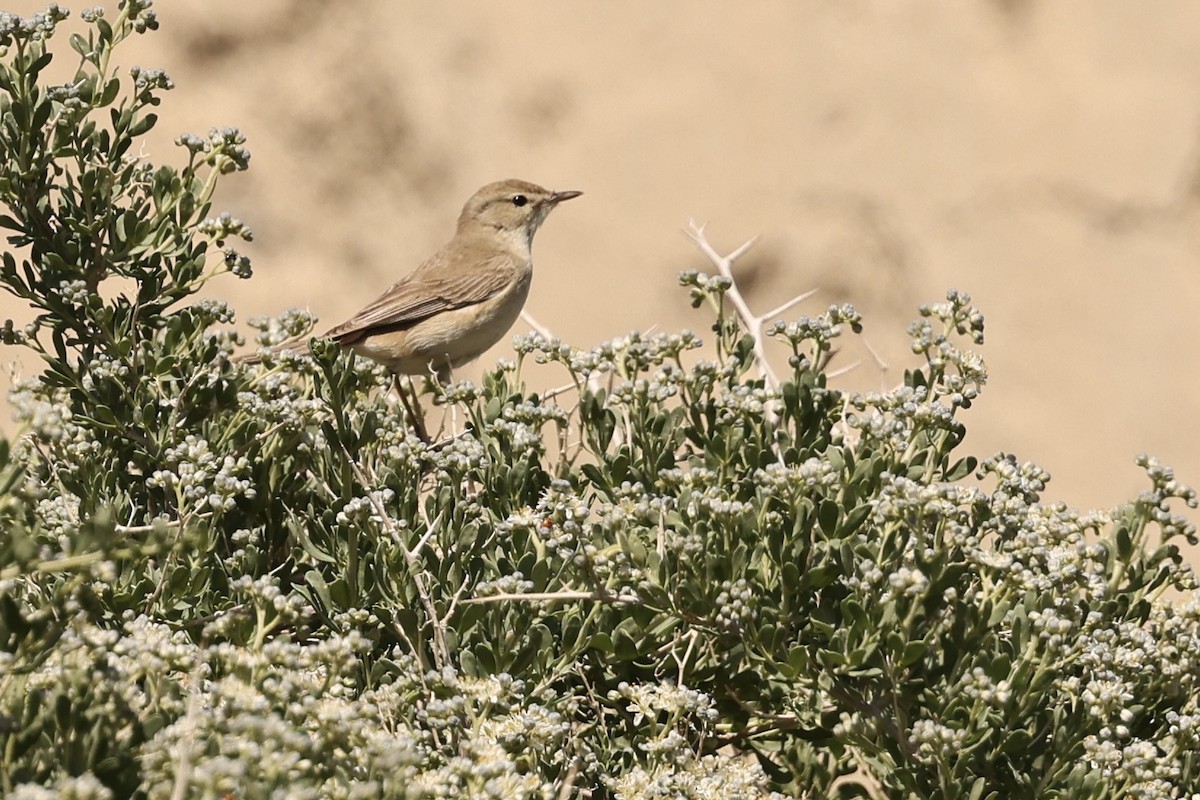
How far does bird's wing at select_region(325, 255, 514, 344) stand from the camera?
6.54 m

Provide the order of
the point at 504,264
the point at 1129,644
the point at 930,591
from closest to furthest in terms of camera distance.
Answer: the point at 930,591, the point at 1129,644, the point at 504,264

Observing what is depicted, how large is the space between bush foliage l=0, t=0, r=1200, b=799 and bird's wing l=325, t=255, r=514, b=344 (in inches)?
117

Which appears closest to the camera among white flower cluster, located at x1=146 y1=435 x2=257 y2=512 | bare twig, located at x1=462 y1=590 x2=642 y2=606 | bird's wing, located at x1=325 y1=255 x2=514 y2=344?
bare twig, located at x1=462 y1=590 x2=642 y2=606

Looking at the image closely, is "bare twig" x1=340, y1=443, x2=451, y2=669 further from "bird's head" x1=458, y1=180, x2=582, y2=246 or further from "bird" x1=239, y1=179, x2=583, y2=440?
"bird's head" x1=458, y1=180, x2=582, y2=246

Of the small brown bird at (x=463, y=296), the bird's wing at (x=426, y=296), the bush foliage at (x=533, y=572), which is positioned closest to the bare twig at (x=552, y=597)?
the bush foliage at (x=533, y=572)

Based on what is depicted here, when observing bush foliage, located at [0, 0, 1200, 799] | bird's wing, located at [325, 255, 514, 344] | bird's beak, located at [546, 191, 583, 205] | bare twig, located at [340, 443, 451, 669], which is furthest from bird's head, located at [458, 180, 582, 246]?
bare twig, located at [340, 443, 451, 669]

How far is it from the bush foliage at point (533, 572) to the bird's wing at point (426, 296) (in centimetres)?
298

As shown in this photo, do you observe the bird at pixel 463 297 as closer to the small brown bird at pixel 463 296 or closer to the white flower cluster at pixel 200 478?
the small brown bird at pixel 463 296

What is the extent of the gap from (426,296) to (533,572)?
159 inches

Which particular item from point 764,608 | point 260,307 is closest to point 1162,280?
point 260,307

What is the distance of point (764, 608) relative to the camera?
106 inches

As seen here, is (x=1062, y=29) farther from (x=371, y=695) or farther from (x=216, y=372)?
(x=371, y=695)

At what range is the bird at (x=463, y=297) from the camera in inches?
260

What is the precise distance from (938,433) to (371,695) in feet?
4.37
